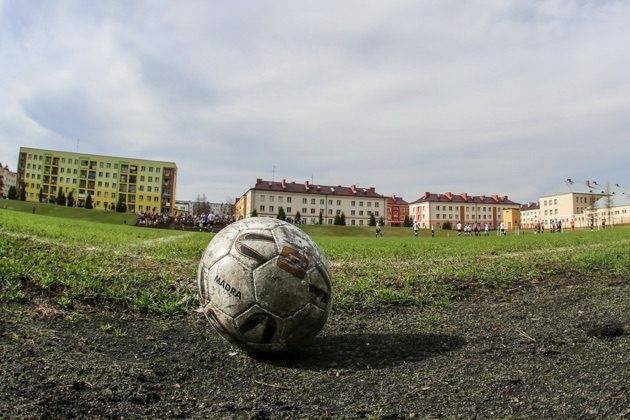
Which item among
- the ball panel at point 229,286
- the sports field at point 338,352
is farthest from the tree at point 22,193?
the ball panel at point 229,286

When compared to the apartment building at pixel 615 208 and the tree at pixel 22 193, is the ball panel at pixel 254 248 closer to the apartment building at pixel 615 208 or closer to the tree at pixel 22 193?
the tree at pixel 22 193

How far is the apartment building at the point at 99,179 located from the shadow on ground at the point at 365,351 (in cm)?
14102

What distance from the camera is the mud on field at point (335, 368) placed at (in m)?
3.55

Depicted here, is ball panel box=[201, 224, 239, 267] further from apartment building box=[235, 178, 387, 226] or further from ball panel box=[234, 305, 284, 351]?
apartment building box=[235, 178, 387, 226]

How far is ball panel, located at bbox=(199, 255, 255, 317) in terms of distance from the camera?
4.75 metres

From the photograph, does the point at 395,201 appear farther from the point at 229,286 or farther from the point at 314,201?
the point at 229,286

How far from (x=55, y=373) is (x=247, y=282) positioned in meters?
1.87

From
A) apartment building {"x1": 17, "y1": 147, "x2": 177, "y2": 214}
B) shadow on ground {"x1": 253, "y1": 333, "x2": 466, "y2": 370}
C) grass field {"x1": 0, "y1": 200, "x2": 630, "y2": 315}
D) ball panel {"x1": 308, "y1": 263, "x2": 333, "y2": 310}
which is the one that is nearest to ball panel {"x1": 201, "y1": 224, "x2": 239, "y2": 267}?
ball panel {"x1": 308, "y1": 263, "x2": 333, "y2": 310}

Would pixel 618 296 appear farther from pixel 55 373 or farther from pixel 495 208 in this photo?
pixel 495 208

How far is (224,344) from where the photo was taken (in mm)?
5539

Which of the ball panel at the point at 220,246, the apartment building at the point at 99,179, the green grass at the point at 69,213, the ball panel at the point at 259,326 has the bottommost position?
the ball panel at the point at 259,326

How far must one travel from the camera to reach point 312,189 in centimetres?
13738

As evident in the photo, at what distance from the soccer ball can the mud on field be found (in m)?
0.33

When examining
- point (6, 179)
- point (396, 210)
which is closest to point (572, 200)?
point (396, 210)
